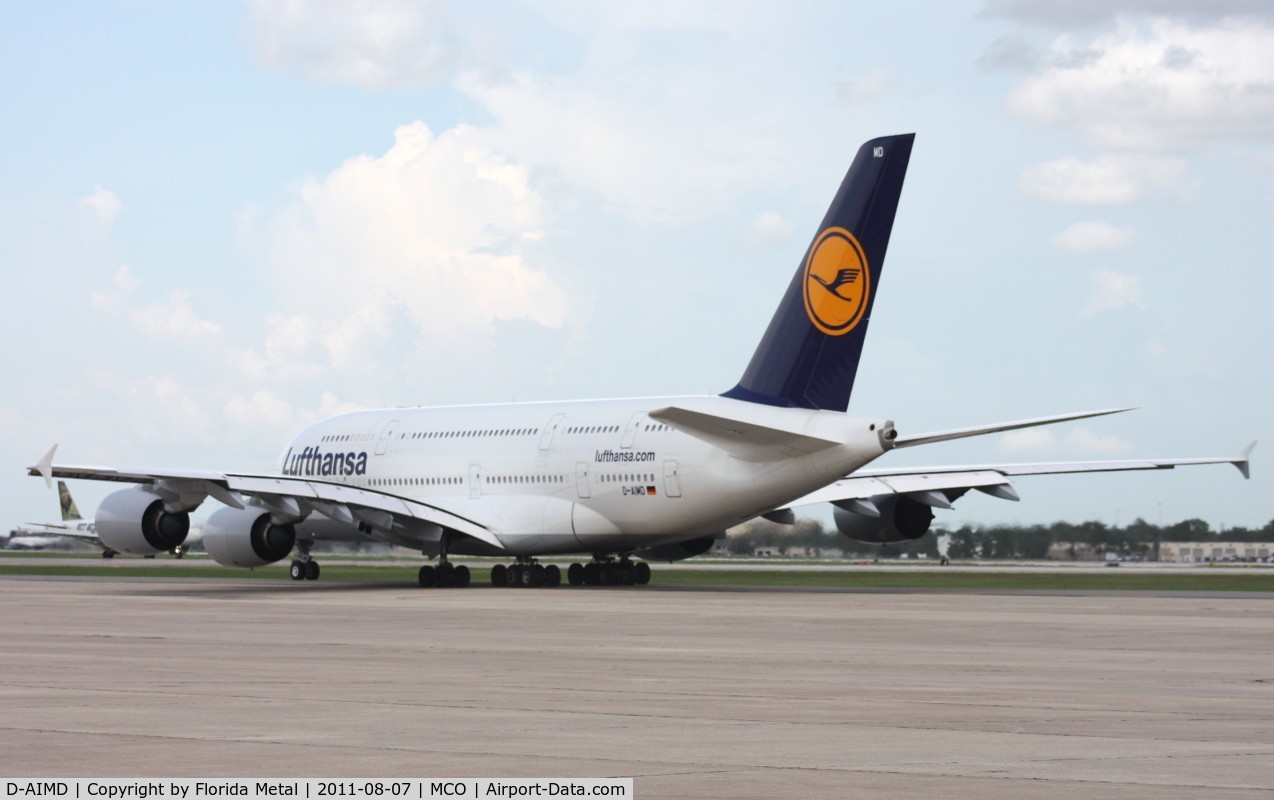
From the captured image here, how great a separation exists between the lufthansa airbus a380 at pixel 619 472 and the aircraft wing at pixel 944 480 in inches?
2.3

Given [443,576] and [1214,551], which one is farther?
[1214,551]

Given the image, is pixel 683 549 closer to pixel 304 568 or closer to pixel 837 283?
pixel 304 568

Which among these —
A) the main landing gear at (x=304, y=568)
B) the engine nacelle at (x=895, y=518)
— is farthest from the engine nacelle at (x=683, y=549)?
the main landing gear at (x=304, y=568)

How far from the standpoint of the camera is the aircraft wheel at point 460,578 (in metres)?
40.9

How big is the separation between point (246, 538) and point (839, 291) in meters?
14.7

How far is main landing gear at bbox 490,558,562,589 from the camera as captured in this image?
40.2 metres

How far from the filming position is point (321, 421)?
4656 centimetres

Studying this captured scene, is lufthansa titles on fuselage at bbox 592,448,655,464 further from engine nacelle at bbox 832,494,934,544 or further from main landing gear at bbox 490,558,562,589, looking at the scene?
engine nacelle at bbox 832,494,934,544

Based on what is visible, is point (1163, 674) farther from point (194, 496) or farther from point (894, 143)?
point (194, 496)

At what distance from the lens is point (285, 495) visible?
121 ft

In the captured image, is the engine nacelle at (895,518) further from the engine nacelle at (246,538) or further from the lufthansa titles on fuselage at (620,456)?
the engine nacelle at (246,538)

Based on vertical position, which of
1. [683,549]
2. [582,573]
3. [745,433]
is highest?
[745,433]
